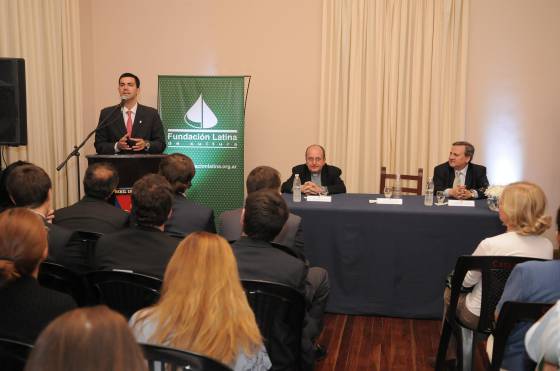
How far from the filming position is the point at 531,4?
646cm

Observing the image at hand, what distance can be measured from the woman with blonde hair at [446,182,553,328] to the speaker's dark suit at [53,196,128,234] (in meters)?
1.96

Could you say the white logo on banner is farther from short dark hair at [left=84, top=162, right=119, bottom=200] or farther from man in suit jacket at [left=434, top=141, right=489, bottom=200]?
short dark hair at [left=84, top=162, right=119, bottom=200]

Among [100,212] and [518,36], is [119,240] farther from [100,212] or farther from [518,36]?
[518,36]

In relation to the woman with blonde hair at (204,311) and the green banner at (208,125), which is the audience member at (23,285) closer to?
the woman with blonde hair at (204,311)

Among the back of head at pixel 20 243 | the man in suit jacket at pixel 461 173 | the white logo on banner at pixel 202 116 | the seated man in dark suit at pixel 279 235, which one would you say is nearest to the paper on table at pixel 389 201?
the man in suit jacket at pixel 461 173

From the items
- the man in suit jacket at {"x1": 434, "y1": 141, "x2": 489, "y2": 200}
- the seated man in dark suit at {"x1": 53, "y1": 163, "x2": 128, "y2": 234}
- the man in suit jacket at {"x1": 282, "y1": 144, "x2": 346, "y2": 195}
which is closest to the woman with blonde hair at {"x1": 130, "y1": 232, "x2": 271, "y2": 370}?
the seated man in dark suit at {"x1": 53, "y1": 163, "x2": 128, "y2": 234}

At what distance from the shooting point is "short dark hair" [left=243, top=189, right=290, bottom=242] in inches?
99.4

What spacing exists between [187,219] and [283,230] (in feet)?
1.97

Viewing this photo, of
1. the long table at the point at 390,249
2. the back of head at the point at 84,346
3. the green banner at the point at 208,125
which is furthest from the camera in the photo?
the green banner at the point at 208,125

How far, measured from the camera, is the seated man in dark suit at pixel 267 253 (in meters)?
2.38

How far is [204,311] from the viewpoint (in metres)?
1.70

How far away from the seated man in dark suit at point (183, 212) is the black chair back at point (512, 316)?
5.99ft

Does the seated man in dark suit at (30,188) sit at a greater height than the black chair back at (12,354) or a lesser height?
greater

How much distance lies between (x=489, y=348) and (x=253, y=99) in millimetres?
5001
